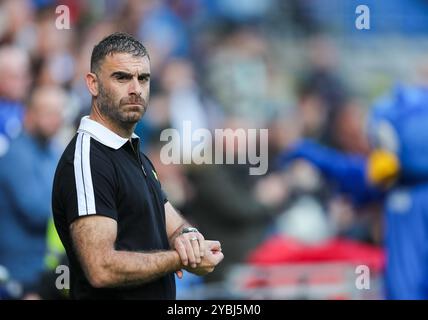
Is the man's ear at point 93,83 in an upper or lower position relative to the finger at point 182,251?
upper

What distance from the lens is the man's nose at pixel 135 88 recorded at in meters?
4.04

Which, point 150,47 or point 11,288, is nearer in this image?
point 11,288

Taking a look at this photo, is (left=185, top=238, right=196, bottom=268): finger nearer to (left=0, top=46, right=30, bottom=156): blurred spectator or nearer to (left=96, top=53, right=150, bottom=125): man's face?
(left=96, top=53, right=150, bottom=125): man's face

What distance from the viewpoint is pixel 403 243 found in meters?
7.50

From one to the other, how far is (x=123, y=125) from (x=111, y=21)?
6.15m

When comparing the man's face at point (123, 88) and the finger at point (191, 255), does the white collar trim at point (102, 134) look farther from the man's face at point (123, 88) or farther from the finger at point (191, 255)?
the finger at point (191, 255)

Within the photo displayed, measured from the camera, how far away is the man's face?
4043mm

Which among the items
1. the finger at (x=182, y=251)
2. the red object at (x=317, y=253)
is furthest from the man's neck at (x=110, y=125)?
the red object at (x=317, y=253)

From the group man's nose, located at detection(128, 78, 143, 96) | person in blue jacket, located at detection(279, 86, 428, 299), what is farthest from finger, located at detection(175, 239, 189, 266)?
person in blue jacket, located at detection(279, 86, 428, 299)

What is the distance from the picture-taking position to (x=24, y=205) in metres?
7.86

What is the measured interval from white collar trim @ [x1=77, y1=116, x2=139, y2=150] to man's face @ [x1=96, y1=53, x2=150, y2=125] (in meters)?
0.06

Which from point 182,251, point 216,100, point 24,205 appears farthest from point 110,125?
point 216,100
